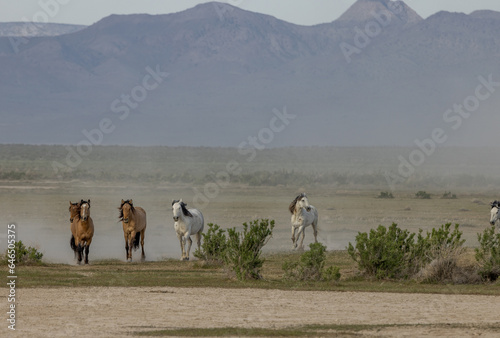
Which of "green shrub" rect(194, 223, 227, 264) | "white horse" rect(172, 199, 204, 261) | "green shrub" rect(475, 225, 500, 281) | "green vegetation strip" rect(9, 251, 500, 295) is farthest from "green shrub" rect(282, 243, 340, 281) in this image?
"white horse" rect(172, 199, 204, 261)

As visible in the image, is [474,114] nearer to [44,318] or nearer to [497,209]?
[497,209]

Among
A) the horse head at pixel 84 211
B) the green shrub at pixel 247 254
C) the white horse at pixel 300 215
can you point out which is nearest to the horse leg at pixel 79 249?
the horse head at pixel 84 211

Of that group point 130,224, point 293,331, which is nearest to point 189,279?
point 130,224

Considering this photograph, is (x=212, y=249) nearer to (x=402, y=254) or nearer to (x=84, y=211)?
(x=84, y=211)

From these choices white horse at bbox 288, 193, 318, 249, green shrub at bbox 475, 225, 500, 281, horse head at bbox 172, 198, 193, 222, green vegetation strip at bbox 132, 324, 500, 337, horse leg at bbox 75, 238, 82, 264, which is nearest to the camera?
green vegetation strip at bbox 132, 324, 500, 337

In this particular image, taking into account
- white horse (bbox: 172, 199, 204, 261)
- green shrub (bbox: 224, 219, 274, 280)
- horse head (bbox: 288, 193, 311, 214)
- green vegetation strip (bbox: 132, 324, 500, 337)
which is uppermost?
horse head (bbox: 288, 193, 311, 214)

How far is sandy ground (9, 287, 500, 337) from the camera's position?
12.9 meters

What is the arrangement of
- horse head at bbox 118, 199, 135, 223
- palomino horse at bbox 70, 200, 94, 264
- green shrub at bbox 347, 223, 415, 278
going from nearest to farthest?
green shrub at bbox 347, 223, 415, 278, palomino horse at bbox 70, 200, 94, 264, horse head at bbox 118, 199, 135, 223

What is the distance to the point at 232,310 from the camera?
14508 millimetres

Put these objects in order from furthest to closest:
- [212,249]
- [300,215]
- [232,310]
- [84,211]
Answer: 1. [300,215]
2. [212,249]
3. [84,211]
4. [232,310]

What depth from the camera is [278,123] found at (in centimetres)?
18662

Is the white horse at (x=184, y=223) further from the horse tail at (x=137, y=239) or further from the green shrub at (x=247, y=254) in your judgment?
the green shrub at (x=247, y=254)

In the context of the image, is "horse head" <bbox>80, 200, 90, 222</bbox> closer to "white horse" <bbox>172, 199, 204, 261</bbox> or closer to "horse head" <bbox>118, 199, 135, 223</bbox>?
"horse head" <bbox>118, 199, 135, 223</bbox>

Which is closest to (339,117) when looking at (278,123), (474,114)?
(278,123)
